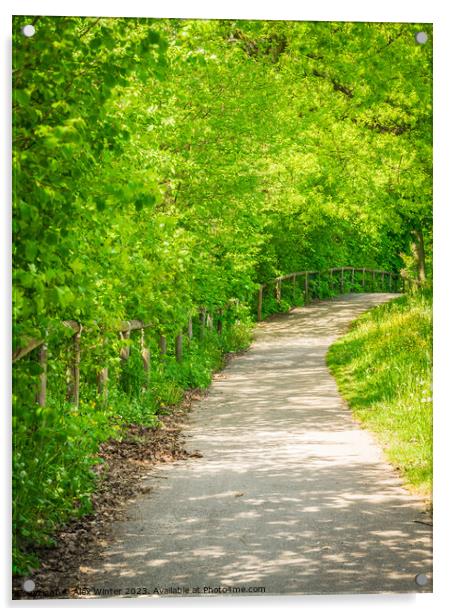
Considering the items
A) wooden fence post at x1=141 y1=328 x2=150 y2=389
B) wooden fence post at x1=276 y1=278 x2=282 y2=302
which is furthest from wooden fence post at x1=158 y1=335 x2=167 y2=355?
wooden fence post at x1=276 y1=278 x2=282 y2=302

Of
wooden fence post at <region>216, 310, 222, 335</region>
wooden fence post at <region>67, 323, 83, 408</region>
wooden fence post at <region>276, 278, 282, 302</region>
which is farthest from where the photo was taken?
wooden fence post at <region>276, 278, 282, 302</region>

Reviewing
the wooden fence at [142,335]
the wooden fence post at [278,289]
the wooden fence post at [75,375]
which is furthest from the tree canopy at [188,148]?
the wooden fence post at [278,289]

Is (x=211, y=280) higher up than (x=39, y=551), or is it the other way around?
(x=211, y=280)

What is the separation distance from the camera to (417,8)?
22.0 feet

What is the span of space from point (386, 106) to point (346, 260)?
12460 mm

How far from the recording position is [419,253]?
789cm

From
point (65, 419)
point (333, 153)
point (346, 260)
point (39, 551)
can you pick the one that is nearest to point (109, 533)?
point (39, 551)

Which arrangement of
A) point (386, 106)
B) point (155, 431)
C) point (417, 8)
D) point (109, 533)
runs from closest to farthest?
point (109, 533) → point (417, 8) → point (155, 431) → point (386, 106)

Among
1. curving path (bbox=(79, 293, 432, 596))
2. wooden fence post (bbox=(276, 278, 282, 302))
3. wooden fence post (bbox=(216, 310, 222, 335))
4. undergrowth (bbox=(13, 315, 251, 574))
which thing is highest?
wooden fence post (bbox=(276, 278, 282, 302))

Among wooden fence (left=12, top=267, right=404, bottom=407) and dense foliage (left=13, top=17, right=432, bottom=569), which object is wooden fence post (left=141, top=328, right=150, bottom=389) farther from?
dense foliage (left=13, top=17, right=432, bottom=569)

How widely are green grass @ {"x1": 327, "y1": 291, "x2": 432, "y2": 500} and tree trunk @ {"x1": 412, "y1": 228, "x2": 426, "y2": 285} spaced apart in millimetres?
202

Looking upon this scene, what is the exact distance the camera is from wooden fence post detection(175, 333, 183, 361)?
13.2 metres

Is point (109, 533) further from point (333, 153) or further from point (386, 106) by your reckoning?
point (333, 153)

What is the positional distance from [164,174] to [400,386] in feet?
12.1
